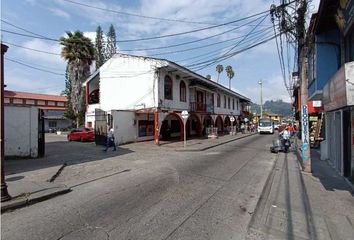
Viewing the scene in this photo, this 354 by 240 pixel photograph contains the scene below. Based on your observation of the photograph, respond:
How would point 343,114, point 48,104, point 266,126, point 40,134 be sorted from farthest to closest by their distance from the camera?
1. point 48,104
2. point 266,126
3. point 40,134
4. point 343,114

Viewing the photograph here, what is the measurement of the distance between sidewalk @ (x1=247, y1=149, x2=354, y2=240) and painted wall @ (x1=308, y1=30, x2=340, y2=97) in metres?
4.87

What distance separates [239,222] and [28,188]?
5905 millimetres

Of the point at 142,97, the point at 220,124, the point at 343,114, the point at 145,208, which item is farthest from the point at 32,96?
the point at 145,208

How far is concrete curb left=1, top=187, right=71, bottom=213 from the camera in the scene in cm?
702

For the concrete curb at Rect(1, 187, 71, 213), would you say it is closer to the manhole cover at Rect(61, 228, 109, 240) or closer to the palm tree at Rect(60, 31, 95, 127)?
the manhole cover at Rect(61, 228, 109, 240)

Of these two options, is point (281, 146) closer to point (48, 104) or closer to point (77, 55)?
point (77, 55)

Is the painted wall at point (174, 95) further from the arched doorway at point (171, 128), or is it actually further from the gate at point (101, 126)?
the gate at point (101, 126)

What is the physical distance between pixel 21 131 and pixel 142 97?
12733 millimetres

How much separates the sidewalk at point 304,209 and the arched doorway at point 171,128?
66.9 feet

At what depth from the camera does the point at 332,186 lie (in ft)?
31.5

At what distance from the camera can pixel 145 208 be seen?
6.93 meters

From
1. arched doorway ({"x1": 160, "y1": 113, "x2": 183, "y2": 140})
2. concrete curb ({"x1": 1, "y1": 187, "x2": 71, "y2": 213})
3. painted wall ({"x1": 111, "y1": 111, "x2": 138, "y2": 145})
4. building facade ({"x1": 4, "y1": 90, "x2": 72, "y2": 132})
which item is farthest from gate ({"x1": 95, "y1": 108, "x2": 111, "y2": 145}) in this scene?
building facade ({"x1": 4, "y1": 90, "x2": 72, "y2": 132})

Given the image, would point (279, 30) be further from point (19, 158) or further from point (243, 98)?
point (243, 98)

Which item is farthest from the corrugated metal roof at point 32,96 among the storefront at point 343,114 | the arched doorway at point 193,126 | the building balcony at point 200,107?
the storefront at point 343,114
